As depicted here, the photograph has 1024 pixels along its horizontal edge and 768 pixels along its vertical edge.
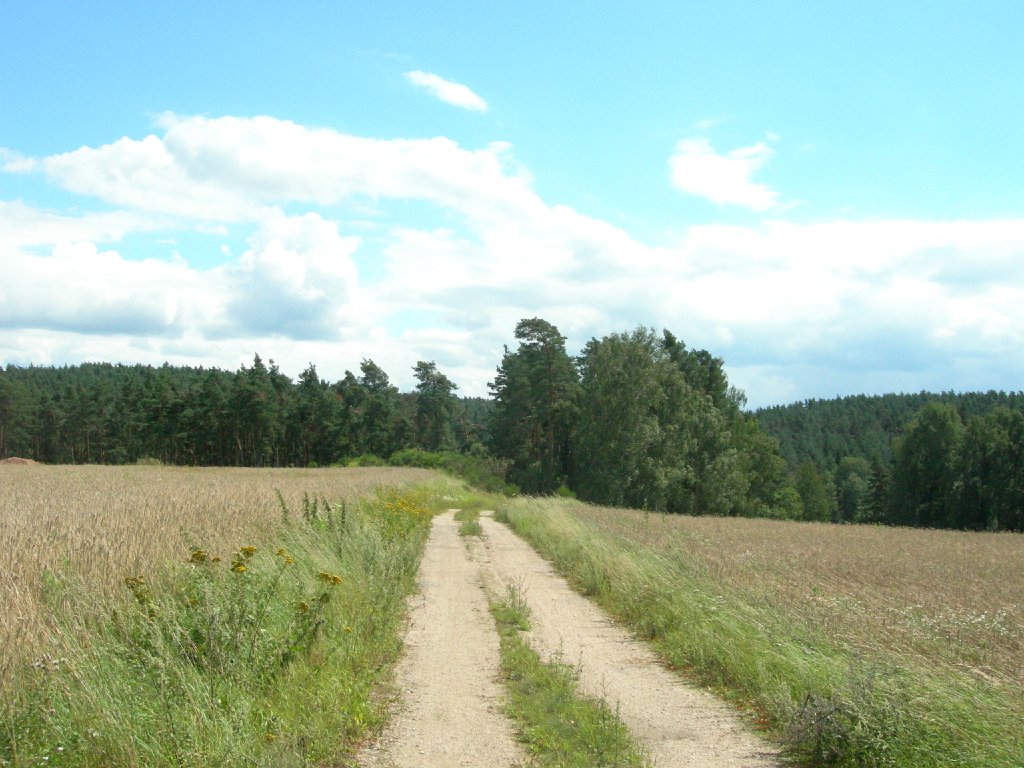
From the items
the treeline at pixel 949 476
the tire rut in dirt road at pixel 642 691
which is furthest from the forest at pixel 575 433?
the tire rut in dirt road at pixel 642 691

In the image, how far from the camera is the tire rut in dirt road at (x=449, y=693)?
257 inches

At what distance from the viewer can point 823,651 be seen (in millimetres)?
7719

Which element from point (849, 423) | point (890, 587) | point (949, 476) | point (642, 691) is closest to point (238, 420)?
point (949, 476)

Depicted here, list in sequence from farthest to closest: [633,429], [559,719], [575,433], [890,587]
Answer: [575,433] < [633,429] < [890,587] < [559,719]

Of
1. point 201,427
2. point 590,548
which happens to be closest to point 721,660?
point 590,548

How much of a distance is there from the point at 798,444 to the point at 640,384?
114415 millimetres

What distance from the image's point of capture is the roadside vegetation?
6.35 m

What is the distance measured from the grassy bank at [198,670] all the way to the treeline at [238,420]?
268ft

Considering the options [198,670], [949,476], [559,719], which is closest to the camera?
[198,670]

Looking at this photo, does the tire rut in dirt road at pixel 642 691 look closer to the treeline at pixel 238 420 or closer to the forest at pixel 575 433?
the forest at pixel 575 433

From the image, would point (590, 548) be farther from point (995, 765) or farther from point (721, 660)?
point (995, 765)

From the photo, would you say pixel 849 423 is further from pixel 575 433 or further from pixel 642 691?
pixel 642 691

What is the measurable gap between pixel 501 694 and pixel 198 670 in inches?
127

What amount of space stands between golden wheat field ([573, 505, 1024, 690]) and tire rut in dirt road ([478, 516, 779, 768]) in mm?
1550
